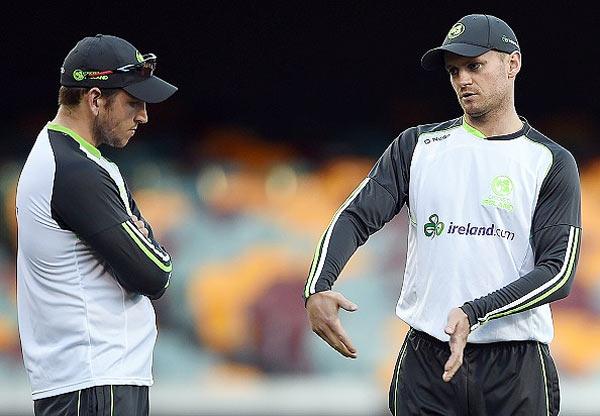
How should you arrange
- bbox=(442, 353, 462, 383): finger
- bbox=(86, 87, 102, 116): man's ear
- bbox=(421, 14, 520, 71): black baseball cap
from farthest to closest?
1. bbox=(421, 14, 520, 71): black baseball cap
2. bbox=(86, 87, 102, 116): man's ear
3. bbox=(442, 353, 462, 383): finger

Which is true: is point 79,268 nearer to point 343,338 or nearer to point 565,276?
point 343,338

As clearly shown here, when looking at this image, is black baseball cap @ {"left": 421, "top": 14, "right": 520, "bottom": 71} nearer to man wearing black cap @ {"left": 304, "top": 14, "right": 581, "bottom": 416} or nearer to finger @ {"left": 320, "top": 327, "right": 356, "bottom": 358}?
man wearing black cap @ {"left": 304, "top": 14, "right": 581, "bottom": 416}

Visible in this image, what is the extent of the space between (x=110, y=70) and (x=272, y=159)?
4.44 metres

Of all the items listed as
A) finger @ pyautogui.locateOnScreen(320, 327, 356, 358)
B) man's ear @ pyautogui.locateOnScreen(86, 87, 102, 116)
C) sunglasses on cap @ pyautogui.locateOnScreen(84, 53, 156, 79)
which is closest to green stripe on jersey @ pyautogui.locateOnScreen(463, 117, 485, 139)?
finger @ pyautogui.locateOnScreen(320, 327, 356, 358)

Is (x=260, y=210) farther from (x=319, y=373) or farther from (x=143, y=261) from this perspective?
(x=143, y=261)

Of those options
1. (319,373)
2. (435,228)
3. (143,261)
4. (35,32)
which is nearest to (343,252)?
(435,228)

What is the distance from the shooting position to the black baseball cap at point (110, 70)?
3.58 metres

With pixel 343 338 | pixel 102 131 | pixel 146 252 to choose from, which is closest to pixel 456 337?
pixel 343 338

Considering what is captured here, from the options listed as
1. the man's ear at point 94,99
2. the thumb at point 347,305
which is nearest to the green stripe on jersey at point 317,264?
the thumb at point 347,305

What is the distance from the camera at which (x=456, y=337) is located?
10.9 ft

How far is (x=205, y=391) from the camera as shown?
7836 mm

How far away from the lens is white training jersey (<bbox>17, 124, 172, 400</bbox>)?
3.39 meters

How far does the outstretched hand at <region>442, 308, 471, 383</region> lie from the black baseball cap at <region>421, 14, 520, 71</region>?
81 cm

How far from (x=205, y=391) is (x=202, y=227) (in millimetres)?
1065
